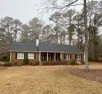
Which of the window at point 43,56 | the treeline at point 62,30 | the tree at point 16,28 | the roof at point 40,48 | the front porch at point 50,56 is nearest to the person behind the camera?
the roof at point 40,48

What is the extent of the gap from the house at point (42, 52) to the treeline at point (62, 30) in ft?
27.6

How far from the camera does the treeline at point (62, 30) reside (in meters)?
51.8

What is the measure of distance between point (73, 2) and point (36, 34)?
4283 cm

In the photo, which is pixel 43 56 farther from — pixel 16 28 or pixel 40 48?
pixel 16 28

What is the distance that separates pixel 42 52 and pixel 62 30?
20.2 meters

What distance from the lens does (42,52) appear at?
40781mm

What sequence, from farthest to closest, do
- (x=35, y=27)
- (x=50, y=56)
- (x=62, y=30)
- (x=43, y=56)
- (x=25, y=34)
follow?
(x=35, y=27)
(x=25, y=34)
(x=62, y=30)
(x=50, y=56)
(x=43, y=56)

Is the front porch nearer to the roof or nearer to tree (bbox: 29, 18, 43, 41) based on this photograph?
the roof

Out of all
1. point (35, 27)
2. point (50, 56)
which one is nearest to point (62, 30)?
point (35, 27)

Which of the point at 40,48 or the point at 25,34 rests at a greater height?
the point at 25,34

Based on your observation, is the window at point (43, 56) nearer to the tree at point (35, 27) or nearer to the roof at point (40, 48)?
the roof at point (40, 48)

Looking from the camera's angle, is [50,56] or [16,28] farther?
[16,28]

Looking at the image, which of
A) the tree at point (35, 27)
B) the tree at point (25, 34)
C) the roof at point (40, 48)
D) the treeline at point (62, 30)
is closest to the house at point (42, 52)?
the roof at point (40, 48)

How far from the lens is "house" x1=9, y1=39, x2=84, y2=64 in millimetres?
37906
